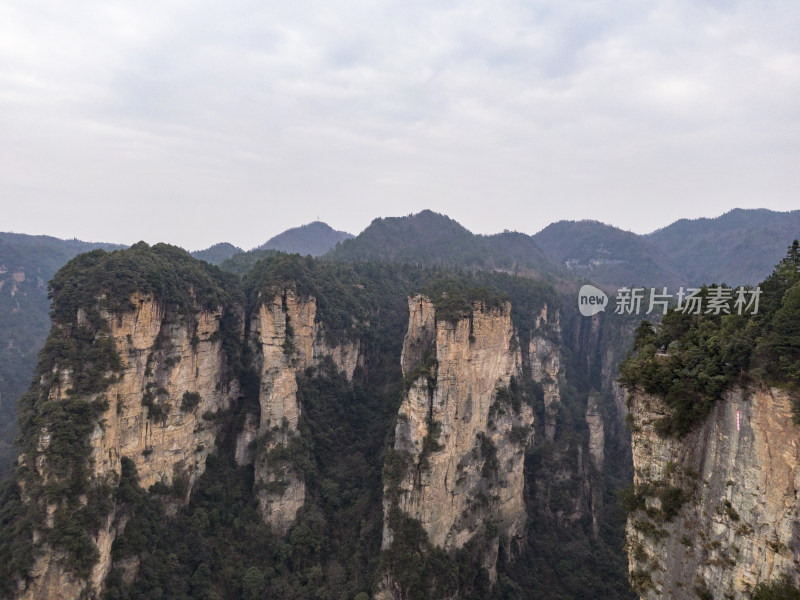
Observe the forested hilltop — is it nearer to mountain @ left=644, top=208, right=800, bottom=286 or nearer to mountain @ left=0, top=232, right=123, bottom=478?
mountain @ left=0, top=232, right=123, bottom=478

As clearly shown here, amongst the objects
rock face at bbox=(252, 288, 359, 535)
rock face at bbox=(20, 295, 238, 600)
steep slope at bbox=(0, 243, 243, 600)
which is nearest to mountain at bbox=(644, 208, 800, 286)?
rock face at bbox=(252, 288, 359, 535)

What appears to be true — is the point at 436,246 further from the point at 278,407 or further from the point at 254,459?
the point at 254,459

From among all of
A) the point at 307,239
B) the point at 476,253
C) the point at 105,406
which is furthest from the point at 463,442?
the point at 307,239

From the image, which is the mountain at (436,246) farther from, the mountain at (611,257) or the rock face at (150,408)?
the rock face at (150,408)

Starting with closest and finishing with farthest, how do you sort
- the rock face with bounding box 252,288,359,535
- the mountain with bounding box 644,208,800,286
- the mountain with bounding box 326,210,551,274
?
the rock face with bounding box 252,288,359,535
the mountain with bounding box 326,210,551,274
the mountain with bounding box 644,208,800,286

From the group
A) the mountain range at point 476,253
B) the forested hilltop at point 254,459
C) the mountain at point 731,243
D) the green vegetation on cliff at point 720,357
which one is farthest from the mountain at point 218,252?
the mountain at point 731,243

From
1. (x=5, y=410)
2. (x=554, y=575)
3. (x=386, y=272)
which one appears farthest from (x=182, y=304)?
(x=5, y=410)

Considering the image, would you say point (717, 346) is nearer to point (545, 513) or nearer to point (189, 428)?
point (545, 513)
